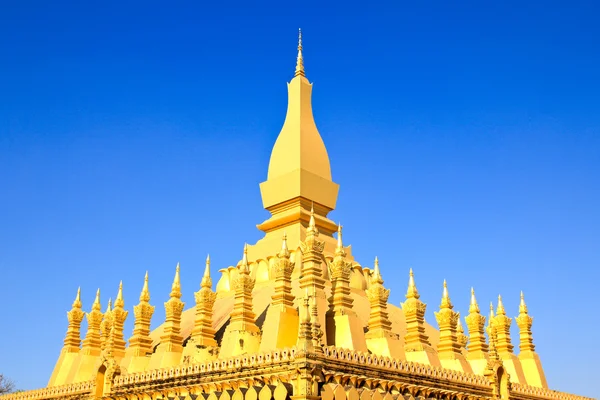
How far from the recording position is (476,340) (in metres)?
25.1

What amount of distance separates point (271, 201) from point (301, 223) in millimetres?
2361

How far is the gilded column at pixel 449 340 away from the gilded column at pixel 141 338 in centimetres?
1057

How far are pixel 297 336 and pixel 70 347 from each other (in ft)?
41.7

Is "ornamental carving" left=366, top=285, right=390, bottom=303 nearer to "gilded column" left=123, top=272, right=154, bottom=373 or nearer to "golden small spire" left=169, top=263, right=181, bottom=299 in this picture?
"golden small spire" left=169, top=263, right=181, bottom=299

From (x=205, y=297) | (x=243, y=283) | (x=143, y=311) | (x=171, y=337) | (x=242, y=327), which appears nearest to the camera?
Result: (x=242, y=327)

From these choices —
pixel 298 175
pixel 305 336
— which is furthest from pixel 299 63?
pixel 305 336

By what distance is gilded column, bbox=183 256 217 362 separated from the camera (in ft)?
73.5

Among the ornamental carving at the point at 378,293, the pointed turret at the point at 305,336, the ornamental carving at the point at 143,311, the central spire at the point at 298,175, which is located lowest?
the pointed turret at the point at 305,336

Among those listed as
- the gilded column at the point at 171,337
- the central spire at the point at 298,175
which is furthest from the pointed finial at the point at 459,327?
the gilded column at the point at 171,337

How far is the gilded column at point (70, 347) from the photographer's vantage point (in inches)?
1096

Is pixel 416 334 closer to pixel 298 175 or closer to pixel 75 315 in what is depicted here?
pixel 298 175

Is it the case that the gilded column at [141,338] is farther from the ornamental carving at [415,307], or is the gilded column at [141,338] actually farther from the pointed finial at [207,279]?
the ornamental carving at [415,307]

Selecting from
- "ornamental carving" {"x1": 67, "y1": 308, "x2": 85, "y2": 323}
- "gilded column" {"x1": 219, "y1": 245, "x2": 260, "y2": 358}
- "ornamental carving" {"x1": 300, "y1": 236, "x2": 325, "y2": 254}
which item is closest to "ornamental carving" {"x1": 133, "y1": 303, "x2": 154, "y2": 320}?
"gilded column" {"x1": 219, "y1": 245, "x2": 260, "y2": 358}

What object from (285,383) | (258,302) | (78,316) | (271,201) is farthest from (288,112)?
(285,383)
